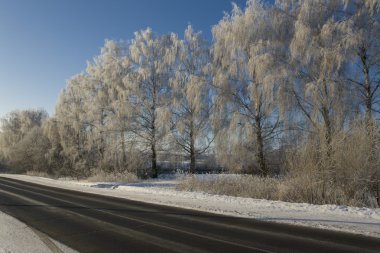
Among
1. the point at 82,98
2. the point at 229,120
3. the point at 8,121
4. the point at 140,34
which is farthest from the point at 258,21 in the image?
the point at 8,121

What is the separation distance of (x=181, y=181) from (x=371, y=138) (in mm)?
11398

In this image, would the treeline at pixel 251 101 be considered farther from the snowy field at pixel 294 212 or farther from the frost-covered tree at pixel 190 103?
the snowy field at pixel 294 212

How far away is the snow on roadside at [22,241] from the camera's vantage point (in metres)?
7.95

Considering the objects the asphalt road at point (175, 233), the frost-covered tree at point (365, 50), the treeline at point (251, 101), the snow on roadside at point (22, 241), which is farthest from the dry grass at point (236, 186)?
the snow on roadside at point (22, 241)

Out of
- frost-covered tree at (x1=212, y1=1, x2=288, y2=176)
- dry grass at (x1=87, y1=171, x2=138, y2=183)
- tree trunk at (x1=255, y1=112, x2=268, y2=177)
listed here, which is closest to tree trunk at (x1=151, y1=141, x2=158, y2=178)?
dry grass at (x1=87, y1=171, x2=138, y2=183)

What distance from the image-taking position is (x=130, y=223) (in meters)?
11.0

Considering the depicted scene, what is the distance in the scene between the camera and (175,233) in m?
9.43

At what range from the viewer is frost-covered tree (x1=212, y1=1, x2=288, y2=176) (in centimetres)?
2222

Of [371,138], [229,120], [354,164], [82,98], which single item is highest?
[82,98]

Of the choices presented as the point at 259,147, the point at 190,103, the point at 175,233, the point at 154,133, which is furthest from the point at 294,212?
the point at 154,133

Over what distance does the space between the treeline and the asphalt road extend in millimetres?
5330

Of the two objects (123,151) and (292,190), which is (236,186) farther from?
(123,151)

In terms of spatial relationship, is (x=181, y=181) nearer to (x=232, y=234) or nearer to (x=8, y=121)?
(x=232, y=234)

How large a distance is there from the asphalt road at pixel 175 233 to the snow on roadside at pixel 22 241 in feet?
0.96
